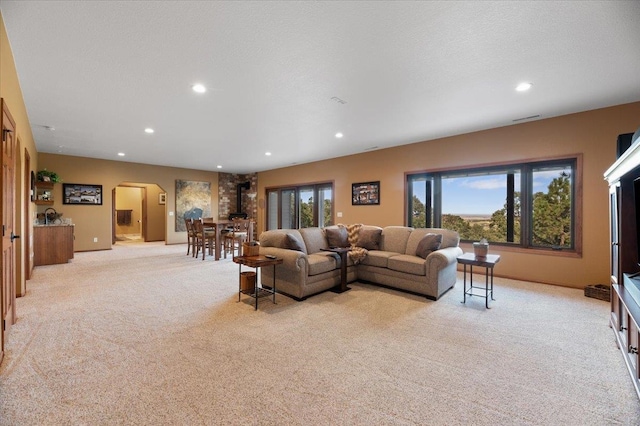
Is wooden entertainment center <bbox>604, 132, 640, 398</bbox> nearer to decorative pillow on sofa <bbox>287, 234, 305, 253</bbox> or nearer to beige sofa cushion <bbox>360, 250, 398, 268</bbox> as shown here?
beige sofa cushion <bbox>360, 250, 398, 268</bbox>

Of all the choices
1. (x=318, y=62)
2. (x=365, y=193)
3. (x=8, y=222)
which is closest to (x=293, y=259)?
(x=318, y=62)

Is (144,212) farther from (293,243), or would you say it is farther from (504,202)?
(504,202)

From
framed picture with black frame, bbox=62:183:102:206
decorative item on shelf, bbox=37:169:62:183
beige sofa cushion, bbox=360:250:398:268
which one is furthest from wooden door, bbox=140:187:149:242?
Answer: beige sofa cushion, bbox=360:250:398:268

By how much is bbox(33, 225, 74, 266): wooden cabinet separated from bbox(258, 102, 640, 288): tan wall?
275 inches

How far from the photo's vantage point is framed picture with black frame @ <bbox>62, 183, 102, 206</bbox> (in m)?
7.63

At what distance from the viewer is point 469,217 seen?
557cm

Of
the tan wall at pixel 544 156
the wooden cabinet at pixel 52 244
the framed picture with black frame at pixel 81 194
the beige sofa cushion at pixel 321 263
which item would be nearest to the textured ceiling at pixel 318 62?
the tan wall at pixel 544 156

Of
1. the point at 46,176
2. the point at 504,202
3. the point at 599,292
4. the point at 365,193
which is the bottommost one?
the point at 599,292

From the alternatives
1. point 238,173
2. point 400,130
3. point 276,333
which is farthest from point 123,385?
point 238,173

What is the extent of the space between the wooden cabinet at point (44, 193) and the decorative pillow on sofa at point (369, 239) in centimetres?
729

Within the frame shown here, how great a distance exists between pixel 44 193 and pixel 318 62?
8.21 metres

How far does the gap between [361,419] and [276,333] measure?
4.35 feet

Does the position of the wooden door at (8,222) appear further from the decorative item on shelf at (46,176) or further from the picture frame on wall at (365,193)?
the picture frame on wall at (365,193)

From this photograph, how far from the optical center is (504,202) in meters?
5.15
